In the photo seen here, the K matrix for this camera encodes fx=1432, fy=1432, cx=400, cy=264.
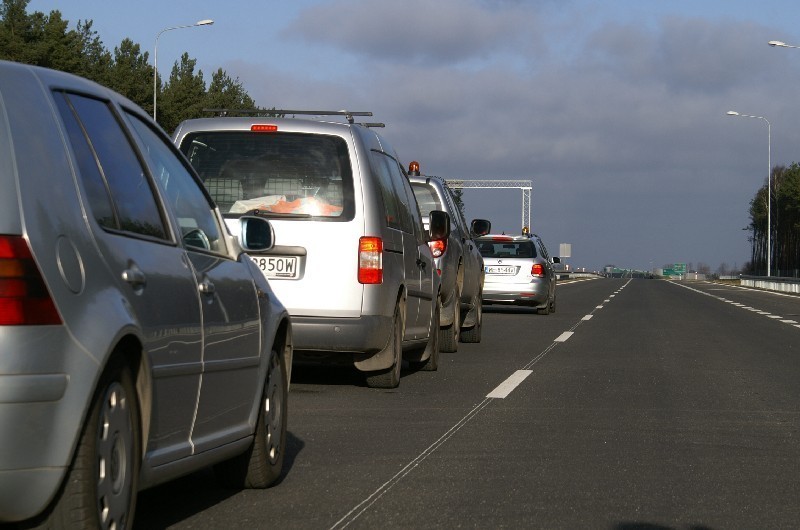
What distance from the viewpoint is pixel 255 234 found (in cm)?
605

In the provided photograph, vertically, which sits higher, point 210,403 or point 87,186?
point 87,186

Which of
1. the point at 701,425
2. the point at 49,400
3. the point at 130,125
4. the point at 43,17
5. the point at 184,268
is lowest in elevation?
the point at 701,425

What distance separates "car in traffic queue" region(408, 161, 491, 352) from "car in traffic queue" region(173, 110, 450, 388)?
3749 mm

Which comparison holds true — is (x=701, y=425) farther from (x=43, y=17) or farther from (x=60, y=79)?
(x=43, y=17)

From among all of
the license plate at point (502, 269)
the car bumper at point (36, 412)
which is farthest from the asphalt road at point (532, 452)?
the license plate at point (502, 269)

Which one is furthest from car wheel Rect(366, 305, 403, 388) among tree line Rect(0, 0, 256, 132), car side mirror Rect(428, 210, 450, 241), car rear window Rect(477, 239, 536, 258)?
tree line Rect(0, 0, 256, 132)

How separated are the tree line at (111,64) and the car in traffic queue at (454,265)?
43.7 m

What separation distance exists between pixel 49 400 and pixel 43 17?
66.4 meters

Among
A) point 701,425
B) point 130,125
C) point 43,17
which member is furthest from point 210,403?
point 43,17

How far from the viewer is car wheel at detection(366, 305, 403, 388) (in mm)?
10570

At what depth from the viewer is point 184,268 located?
4.93 meters

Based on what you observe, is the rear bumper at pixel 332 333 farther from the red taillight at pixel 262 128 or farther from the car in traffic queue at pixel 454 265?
the car in traffic queue at pixel 454 265

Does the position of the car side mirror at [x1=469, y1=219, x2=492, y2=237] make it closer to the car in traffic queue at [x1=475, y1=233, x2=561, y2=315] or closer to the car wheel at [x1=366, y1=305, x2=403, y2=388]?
the car wheel at [x1=366, y1=305, x2=403, y2=388]

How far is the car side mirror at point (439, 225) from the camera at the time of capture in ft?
42.4
